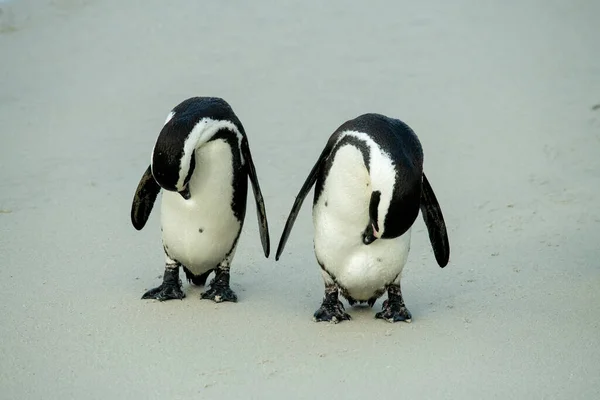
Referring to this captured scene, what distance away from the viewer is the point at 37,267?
5.38m

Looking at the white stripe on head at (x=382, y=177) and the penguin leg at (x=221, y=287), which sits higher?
the white stripe on head at (x=382, y=177)

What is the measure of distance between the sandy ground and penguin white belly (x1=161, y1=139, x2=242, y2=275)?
222 millimetres

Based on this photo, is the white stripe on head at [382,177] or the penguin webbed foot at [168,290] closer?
the white stripe on head at [382,177]

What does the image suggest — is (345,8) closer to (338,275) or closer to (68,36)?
(68,36)

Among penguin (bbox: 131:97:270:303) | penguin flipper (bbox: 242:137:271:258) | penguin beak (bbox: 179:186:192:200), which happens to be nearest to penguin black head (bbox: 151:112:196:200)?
penguin (bbox: 131:97:270:303)

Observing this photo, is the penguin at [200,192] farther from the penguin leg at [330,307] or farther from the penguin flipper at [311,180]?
the penguin leg at [330,307]

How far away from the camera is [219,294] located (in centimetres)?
505

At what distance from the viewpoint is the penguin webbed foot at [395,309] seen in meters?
4.76

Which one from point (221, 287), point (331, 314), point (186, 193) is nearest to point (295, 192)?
point (221, 287)

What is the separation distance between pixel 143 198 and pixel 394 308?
48.9 inches

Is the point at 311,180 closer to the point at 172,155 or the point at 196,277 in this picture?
the point at 172,155

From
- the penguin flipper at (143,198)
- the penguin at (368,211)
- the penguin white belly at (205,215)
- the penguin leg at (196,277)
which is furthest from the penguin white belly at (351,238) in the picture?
the penguin flipper at (143,198)

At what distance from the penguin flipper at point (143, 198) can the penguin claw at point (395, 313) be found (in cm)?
116

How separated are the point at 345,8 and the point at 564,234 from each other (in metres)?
3.45
